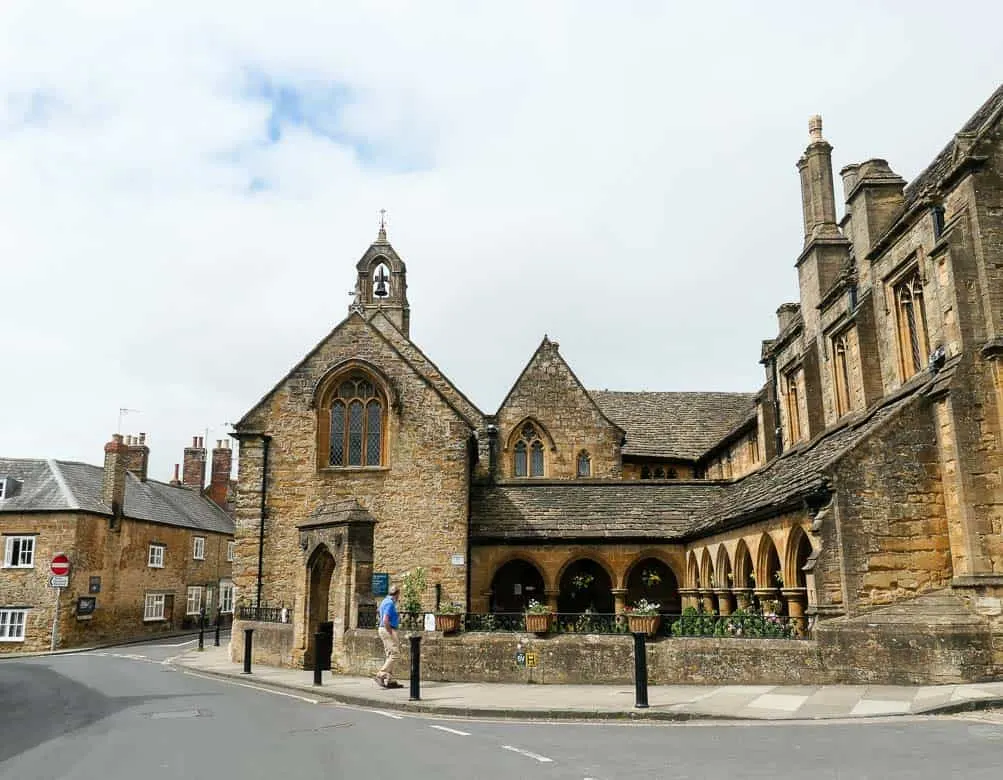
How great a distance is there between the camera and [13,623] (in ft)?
115

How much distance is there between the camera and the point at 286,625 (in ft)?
70.7

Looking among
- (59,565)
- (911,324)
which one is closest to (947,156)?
(911,324)

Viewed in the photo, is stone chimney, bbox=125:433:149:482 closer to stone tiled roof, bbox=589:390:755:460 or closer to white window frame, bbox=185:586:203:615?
white window frame, bbox=185:586:203:615

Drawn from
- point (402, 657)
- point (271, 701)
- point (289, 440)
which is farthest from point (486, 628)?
point (289, 440)

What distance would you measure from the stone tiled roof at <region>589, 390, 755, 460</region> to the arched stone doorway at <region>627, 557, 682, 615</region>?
9021 millimetres

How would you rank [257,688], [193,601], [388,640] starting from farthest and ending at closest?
[193,601]
[257,688]
[388,640]

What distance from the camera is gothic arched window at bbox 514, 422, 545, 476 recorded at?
1394 inches

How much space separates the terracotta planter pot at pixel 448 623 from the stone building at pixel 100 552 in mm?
25941

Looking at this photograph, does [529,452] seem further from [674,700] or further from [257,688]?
[674,700]

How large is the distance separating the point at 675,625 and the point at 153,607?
35.5m

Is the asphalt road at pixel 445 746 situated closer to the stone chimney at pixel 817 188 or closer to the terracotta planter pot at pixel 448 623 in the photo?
the terracotta planter pot at pixel 448 623

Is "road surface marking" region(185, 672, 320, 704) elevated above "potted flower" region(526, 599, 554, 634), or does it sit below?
below

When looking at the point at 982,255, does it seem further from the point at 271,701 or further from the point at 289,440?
the point at 289,440

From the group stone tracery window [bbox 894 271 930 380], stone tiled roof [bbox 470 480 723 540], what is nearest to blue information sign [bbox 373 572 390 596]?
stone tiled roof [bbox 470 480 723 540]
